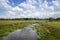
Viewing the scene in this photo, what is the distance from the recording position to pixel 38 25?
368 centimetres

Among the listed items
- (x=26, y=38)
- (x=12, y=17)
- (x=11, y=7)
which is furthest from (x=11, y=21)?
(x=26, y=38)

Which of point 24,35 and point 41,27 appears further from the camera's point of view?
point 41,27

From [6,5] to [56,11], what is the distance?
1.39m

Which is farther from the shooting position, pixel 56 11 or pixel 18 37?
pixel 56 11

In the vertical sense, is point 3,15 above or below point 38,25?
above

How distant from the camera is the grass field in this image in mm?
3578

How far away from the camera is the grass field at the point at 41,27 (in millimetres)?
3578

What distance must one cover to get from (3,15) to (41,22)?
1050 millimetres

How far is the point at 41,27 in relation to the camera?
146 inches

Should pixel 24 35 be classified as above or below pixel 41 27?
below

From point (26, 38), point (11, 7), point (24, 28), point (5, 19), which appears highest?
point (11, 7)

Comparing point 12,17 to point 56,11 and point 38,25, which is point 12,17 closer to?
point 38,25

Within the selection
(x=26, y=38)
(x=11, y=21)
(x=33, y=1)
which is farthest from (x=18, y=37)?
(x=33, y=1)

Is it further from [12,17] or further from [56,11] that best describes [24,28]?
[56,11]
